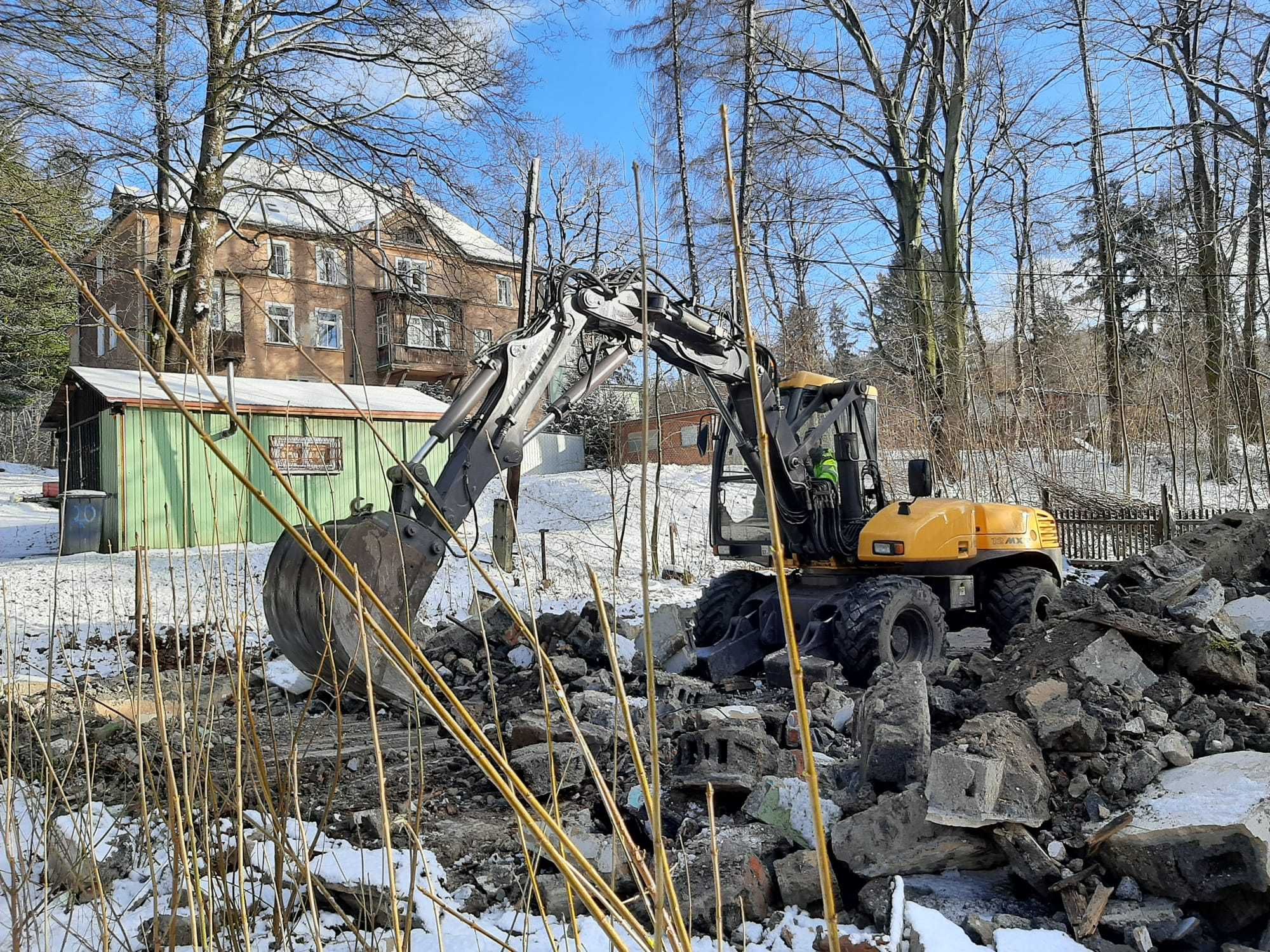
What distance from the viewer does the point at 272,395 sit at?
16.7 meters

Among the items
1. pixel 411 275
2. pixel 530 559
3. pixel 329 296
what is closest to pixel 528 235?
pixel 411 275

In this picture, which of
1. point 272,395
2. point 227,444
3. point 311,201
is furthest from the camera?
point 272,395

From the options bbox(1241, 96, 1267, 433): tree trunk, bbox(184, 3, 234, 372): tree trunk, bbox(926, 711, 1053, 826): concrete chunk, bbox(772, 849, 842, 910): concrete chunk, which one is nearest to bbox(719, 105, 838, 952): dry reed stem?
bbox(772, 849, 842, 910): concrete chunk

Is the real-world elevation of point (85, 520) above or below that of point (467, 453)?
below

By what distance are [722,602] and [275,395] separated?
1171 cm

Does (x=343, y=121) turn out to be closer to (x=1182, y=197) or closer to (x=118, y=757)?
(x=118, y=757)

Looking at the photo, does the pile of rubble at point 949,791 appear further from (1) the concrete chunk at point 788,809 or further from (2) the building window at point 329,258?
(2) the building window at point 329,258

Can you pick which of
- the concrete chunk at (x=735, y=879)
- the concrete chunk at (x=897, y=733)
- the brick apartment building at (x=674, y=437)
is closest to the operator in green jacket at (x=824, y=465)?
the concrete chunk at (x=897, y=733)

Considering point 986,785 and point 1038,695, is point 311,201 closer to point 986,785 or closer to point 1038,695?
point 1038,695

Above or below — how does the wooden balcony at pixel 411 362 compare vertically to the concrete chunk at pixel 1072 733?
above

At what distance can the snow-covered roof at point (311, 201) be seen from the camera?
1562cm

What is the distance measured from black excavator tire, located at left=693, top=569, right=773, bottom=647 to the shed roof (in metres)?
7.60

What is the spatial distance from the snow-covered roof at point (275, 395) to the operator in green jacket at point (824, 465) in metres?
8.21

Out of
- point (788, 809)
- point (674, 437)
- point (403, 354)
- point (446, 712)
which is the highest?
point (403, 354)
